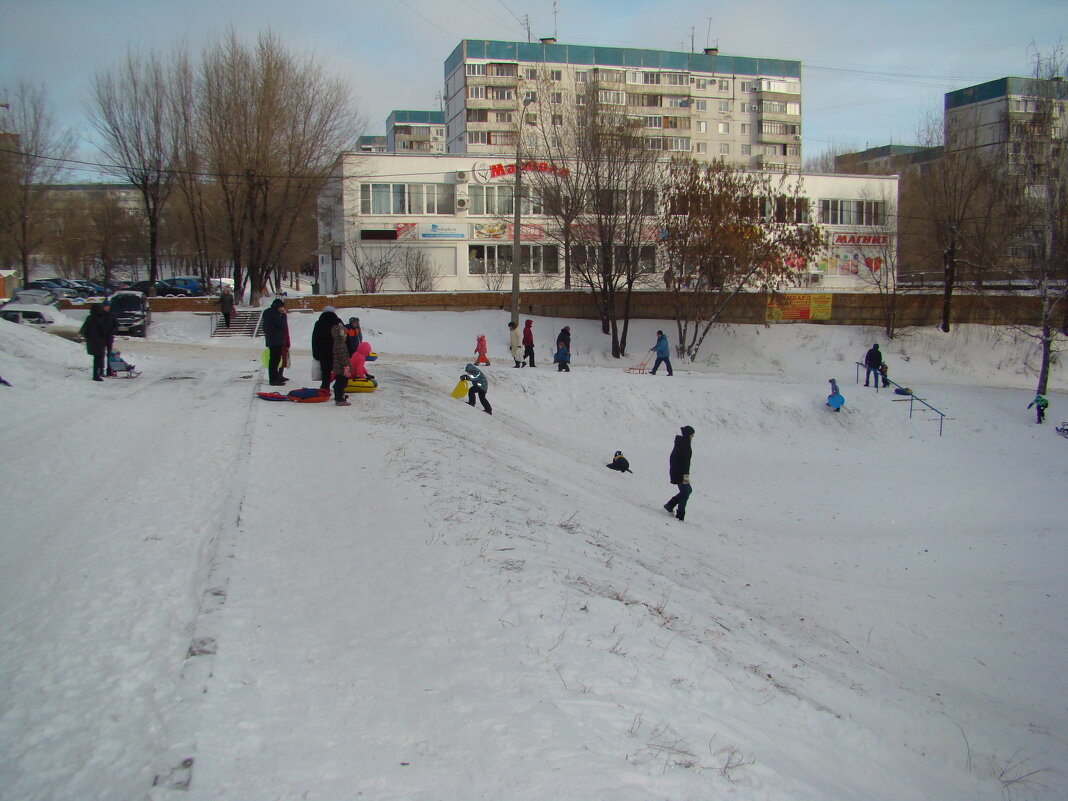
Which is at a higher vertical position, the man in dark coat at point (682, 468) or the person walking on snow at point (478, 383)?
the person walking on snow at point (478, 383)

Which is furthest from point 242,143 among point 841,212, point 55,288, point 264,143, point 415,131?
point 415,131

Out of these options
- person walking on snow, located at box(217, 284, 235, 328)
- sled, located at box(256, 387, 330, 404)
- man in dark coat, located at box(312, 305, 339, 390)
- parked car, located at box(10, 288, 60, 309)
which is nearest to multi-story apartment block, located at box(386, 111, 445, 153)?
parked car, located at box(10, 288, 60, 309)

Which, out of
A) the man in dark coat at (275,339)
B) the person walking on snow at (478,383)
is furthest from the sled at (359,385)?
the person walking on snow at (478,383)

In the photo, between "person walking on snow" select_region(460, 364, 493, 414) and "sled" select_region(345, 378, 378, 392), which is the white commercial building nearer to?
"person walking on snow" select_region(460, 364, 493, 414)

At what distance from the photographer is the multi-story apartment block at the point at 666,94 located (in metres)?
69.1

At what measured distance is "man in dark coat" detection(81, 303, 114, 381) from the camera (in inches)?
634

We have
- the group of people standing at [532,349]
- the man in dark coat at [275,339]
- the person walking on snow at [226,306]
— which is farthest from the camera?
the person walking on snow at [226,306]

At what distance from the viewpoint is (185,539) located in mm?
6996

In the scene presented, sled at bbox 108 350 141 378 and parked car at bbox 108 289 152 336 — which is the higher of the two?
parked car at bbox 108 289 152 336

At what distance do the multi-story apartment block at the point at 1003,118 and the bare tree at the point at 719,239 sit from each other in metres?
8.48

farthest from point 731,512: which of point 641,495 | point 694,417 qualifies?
point 694,417

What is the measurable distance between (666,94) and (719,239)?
155 feet

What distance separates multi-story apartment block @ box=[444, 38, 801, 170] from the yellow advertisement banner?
2799 centimetres

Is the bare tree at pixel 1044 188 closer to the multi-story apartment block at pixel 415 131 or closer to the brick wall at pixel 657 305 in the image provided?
the brick wall at pixel 657 305
